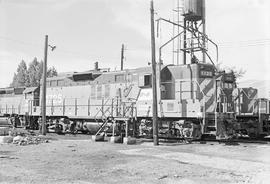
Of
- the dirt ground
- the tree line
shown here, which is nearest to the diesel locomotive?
the dirt ground

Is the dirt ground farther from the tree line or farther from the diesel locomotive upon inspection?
the tree line

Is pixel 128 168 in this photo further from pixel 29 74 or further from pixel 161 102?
pixel 29 74

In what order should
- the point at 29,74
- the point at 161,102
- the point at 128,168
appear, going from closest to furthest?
the point at 128,168
the point at 161,102
the point at 29,74

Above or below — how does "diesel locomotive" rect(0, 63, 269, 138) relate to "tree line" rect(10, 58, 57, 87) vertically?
below

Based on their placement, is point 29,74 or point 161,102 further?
point 29,74

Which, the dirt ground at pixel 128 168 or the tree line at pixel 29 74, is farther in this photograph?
the tree line at pixel 29 74

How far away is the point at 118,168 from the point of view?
8977 millimetres

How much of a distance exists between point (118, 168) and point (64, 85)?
1523cm

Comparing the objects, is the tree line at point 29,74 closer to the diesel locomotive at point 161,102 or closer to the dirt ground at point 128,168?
the diesel locomotive at point 161,102

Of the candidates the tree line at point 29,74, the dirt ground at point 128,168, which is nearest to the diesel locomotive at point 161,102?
→ the dirt ground at point 128,168

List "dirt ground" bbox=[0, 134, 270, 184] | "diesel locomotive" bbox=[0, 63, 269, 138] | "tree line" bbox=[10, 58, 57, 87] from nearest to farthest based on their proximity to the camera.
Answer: "dirt ground" bbox=[0, 134, 270, 184] → "diesel locomotive" bbox=[0, 63, 269, 138] → "tree line" bbox=[10, 58, 57, 87]

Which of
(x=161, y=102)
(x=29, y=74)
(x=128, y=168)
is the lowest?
(x=128, y=168)

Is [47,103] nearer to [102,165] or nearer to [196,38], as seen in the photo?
Answer: [196,38]

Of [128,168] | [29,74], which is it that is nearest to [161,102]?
[128,168]
